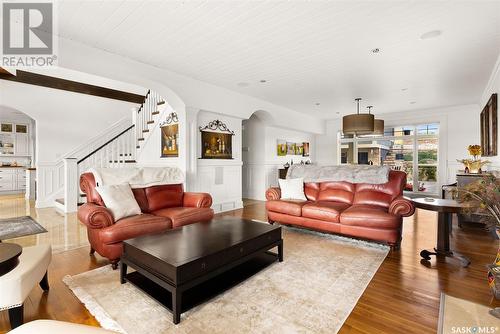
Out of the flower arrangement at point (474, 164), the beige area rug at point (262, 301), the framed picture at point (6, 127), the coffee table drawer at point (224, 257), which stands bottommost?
the beige area rug at point (262, 301)

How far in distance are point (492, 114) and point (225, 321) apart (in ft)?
18.1

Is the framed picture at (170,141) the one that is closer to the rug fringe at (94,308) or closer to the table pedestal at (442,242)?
the rug fringe at (94,308)

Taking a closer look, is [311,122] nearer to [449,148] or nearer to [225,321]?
[449,148]

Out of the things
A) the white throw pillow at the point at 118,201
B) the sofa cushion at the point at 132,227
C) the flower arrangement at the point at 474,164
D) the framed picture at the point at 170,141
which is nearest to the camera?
the sofa cushion at the point at 132,227

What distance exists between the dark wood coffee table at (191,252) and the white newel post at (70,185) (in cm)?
413

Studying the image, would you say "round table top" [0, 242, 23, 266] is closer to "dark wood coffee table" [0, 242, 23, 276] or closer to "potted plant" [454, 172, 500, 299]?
"dark wood coffee table" [0, 242, 23, 276]

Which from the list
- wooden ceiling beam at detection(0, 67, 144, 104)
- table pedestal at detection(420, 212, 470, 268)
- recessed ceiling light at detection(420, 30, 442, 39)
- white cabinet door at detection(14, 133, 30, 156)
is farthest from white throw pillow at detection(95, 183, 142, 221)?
white cabinet door at detection(14, 133, 30, 156)

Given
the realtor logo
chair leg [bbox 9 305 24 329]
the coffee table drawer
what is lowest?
chair leg [bbox 9 305 24 329]

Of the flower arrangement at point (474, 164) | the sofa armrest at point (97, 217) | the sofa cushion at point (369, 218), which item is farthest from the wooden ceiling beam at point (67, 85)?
the flower arrangement at point (474, 164)

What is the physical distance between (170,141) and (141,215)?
107 inches

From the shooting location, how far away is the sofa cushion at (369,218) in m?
3.18

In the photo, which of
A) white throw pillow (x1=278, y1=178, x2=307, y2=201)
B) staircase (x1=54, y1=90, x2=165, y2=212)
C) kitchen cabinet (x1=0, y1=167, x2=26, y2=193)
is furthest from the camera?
kitchen cabinet (x1=0, y1=167, x2=26, y2=193)

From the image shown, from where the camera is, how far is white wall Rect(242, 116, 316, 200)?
720 cm

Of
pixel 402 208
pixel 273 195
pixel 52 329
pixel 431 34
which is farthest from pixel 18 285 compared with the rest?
pixel 431 34
